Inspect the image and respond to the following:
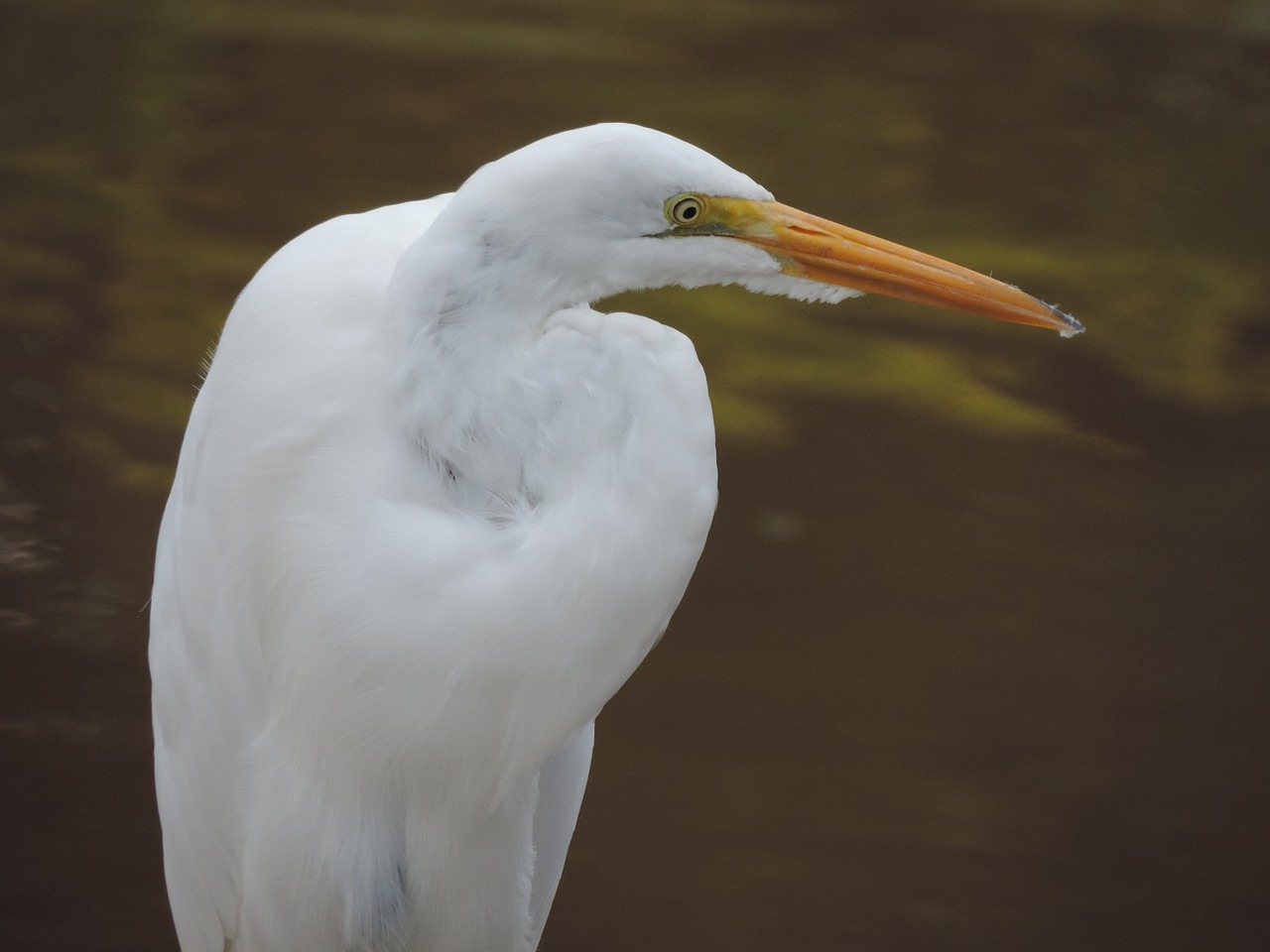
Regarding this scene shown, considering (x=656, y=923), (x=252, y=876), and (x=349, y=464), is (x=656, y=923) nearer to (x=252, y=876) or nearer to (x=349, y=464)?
(x=252, y=876)

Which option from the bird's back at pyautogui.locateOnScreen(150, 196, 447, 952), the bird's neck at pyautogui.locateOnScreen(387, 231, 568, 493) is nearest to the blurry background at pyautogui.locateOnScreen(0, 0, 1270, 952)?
the bird's back at pyautogui.locateOnScreen(150, 196, 447, 952)

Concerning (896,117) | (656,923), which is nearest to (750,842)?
(656,923)

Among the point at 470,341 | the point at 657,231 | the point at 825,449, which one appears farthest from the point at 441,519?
the point at 825,449

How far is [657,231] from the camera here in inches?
42.7

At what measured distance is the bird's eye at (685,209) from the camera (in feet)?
3.54

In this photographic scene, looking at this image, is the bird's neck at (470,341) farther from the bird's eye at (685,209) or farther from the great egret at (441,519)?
the bird's eye at (685,209)

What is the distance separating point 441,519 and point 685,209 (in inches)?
11.4

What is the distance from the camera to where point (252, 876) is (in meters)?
1.31

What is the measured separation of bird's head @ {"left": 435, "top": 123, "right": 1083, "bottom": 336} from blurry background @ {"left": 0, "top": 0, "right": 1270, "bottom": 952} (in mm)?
993

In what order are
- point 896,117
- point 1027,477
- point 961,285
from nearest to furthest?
point 961,285 → point 1027,477 → point 896,117

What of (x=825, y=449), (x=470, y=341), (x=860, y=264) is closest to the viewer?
(x=470, y=341)

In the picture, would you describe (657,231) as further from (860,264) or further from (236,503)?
(236,503)

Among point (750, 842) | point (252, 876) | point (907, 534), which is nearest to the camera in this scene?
point (252, 876)

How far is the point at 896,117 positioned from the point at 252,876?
3239 millimetres
